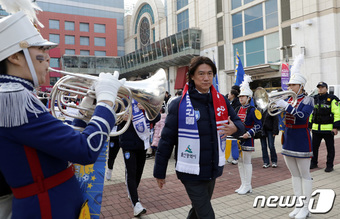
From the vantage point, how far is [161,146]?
2.87m

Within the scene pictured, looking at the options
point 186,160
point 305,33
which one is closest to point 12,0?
point 186,160

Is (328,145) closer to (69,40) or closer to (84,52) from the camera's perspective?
(84,52)

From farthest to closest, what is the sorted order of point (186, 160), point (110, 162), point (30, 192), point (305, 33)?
point (305, 33) < point (110, 162) < point (186, 160) < point (30, 192)

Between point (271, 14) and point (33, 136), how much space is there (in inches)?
934

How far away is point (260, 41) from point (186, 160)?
2234 cm

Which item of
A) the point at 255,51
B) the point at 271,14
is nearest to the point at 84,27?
the point at 255,51

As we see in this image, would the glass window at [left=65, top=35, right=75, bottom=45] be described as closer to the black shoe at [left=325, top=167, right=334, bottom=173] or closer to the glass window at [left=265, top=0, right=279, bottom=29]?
the glass window at [left=265, top=0, right=279, bottom=29]

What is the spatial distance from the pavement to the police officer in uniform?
52 centimetres

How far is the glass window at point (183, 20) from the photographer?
105 feet

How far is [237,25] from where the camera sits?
2509 centimetres

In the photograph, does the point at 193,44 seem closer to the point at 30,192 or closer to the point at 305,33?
the point at 305,33

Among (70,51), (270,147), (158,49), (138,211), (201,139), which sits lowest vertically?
(138,211)

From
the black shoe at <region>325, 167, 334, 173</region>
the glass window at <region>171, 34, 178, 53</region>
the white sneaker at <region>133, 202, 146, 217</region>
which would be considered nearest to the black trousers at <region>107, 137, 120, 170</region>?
the white sneaker at <region>133, 202, 146, 217</region>

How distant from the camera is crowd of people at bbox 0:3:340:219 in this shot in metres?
1.39
